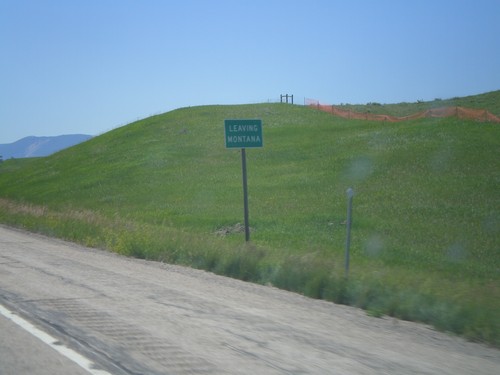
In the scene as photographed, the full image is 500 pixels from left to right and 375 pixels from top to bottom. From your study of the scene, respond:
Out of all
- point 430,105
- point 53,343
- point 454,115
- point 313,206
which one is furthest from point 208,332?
point 430,105

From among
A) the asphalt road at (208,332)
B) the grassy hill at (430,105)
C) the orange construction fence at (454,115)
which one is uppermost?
the grassy hill at (430,105)

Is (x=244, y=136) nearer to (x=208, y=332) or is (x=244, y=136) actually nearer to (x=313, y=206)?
(x=208, y=332)

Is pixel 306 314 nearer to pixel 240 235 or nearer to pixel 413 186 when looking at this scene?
pixel 240 235

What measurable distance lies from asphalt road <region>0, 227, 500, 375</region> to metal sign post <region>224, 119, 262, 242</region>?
15.6 feet

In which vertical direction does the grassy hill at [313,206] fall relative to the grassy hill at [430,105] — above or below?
below

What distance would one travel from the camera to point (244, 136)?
17.4m

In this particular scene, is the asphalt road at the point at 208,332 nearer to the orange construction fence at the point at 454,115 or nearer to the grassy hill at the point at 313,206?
the grassy hill at the point at 313,206

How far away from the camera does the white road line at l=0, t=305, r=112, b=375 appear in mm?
6776

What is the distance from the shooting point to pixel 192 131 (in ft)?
213

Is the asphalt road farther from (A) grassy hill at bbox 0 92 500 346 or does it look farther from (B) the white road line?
(A) grassy hill at bbox 0 92 500 346

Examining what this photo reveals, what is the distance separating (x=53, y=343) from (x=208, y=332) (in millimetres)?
1878

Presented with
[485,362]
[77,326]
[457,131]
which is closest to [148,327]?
[77,326]

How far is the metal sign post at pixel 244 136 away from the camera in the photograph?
17.1 metres

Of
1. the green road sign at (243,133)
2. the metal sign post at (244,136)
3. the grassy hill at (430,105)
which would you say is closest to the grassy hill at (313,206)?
the metal sign post at (244,136)
